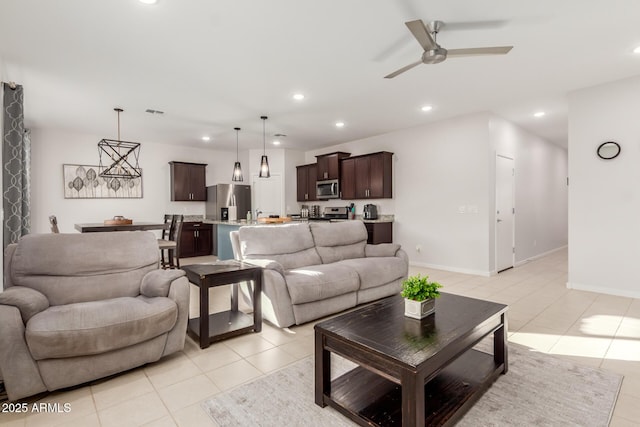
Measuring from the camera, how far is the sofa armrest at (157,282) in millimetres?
2457

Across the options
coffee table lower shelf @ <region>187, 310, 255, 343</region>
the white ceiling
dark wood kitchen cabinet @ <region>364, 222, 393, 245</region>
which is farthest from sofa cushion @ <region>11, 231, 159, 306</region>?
dark wood kitchen cabinet @ <region>364, 222, 393, 245</region>

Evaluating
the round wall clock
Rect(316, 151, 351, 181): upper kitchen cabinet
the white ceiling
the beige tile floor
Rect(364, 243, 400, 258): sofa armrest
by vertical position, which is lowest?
the beige tile floor

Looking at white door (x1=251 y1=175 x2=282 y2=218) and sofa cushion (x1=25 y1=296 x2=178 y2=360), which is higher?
white door (x1=251 y1=175 x2=282 y2=218)

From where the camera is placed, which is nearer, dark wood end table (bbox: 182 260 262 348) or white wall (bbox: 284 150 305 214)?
dark wood end table (bbox: 182 260 262 348)

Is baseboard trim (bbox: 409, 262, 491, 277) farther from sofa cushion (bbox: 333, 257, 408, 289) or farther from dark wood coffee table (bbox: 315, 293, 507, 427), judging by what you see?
dark wood coffee table (bbox: 315, 293, 507, 427)

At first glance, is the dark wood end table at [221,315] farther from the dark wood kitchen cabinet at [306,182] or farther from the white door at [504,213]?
the dark wood kitchen cabinet at [306,182]

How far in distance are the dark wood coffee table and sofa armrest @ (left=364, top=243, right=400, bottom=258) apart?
6.30 ft

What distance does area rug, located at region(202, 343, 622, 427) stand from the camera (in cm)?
173

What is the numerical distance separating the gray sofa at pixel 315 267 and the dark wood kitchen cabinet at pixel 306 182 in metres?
3.69

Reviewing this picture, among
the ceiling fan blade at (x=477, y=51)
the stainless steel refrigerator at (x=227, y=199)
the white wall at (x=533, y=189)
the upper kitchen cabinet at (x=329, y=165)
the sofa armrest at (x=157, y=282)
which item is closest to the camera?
the sofa armrest at (x=157, y=282)

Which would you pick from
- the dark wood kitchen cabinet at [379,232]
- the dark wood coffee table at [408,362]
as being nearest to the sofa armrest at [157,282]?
the dark wood coffee table at [408,362]

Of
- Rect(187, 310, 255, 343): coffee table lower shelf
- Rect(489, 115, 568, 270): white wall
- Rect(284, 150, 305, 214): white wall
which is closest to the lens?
Rect(187, 310, 255, 343): coffee table lower shelf

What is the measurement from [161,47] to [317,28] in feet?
5.01

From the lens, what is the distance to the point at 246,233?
3510mm
